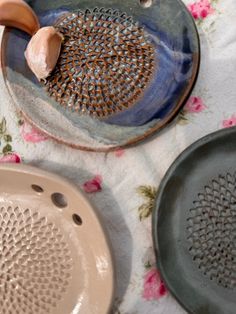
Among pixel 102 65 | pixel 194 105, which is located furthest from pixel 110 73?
pixel 194 105

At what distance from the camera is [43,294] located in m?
0.67

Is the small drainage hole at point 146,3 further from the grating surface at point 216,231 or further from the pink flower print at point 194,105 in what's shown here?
the grating surface at point 216,231

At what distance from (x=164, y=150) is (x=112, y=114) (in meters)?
0.08

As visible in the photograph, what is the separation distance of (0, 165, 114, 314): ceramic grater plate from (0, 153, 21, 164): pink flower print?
33 millimetres

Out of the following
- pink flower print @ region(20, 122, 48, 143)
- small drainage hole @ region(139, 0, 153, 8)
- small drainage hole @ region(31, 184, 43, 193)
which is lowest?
small drainage hole @ region(31, 184, 43, 193)

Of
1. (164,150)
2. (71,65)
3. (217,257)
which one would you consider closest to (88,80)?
(71,65)

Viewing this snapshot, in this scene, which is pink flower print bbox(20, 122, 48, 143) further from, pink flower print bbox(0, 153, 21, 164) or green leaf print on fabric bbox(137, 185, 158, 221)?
green leaf print on fabric bbox(137, 185, 158, 221)

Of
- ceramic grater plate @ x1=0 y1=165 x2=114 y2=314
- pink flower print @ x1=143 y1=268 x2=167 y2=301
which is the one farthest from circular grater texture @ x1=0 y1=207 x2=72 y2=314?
pink flower print @ x1=143 y1=268 x2=167 y2=301

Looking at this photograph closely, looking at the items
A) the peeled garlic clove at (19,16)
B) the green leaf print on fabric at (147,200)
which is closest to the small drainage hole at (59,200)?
the green leaf print on fabric at (147,200)

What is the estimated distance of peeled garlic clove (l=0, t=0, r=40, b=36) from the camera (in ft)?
2.22

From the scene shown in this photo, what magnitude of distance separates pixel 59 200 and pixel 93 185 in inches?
2.1

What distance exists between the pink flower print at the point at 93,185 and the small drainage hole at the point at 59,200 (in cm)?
→ 3

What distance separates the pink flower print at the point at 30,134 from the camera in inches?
28.3

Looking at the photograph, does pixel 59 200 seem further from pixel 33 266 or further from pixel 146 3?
pixel 146 3
